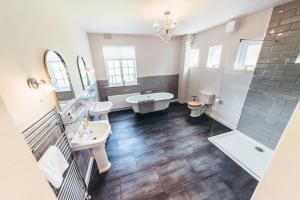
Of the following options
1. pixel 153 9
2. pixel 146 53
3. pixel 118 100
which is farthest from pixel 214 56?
pixel 118 100

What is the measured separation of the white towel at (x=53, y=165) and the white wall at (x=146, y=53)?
3.05m

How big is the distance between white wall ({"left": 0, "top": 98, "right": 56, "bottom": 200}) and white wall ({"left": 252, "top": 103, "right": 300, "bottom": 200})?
121 cm

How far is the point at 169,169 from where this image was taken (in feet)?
6.60

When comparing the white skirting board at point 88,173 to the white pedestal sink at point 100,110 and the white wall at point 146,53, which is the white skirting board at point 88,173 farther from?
the white wall at point 146,53

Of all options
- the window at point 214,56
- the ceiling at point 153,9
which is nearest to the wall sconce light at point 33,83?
the ceiling at point 153,9

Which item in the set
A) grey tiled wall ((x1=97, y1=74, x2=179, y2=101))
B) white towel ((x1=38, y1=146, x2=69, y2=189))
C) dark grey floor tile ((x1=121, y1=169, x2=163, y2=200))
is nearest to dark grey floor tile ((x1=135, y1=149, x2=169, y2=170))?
dark grey floor tile ((x1=121, y1=169, x2=163, y2=200))

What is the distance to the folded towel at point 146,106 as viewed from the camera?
3.54 meters

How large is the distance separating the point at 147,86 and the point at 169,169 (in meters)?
2.95

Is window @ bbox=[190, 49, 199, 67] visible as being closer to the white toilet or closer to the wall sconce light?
the white toilet

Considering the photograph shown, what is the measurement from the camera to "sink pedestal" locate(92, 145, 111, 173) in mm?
1888

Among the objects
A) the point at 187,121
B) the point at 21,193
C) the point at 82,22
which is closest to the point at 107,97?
the point at 82,22

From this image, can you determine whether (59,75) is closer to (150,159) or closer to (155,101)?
(150,159)

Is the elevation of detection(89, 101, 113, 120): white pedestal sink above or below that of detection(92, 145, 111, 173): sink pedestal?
above

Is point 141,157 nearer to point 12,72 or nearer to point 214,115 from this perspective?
point 12,72
